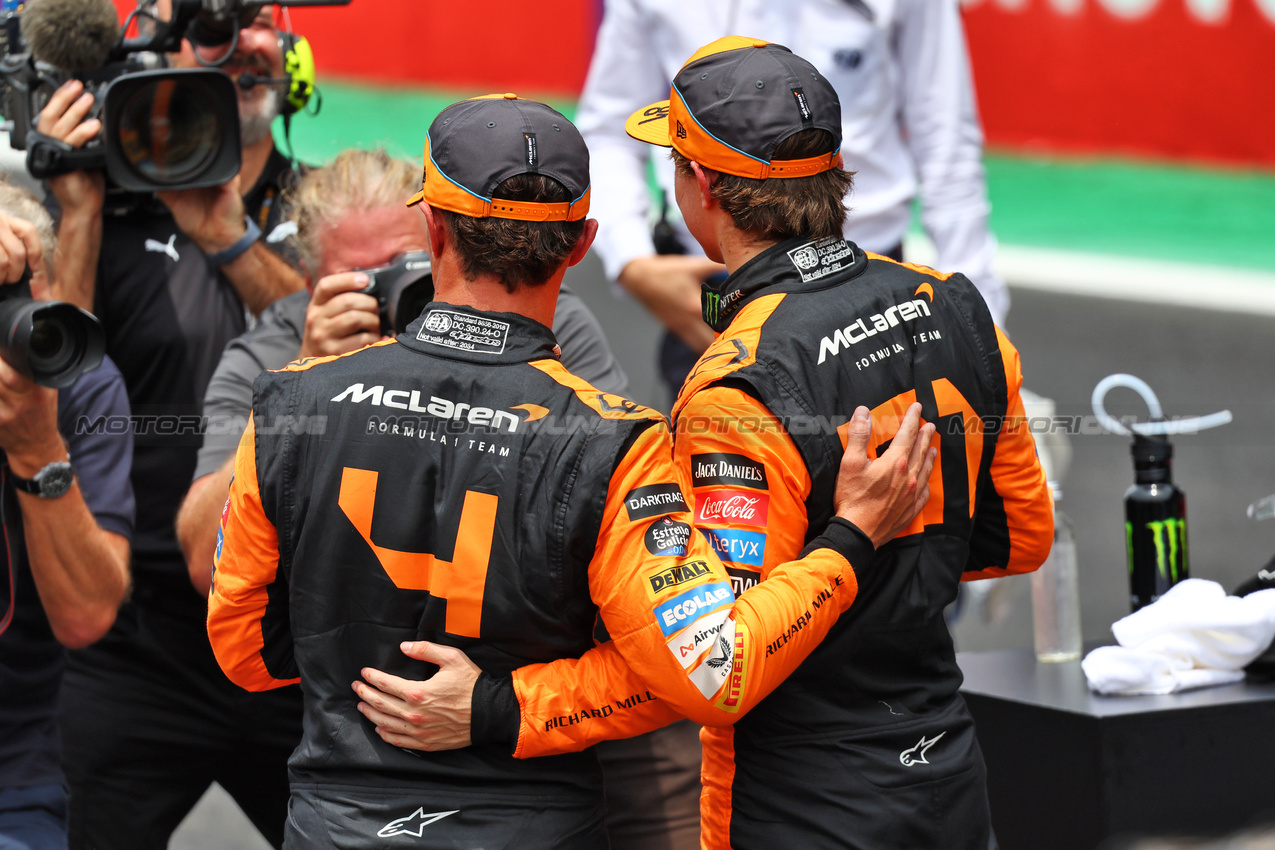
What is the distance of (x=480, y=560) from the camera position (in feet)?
6.67

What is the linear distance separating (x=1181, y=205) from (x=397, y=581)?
417 inches

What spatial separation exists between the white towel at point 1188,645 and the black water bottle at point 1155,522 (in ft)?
0.60

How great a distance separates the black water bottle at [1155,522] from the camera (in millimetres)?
3143

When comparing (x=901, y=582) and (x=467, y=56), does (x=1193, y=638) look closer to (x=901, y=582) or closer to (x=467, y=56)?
(x=901, y=582)

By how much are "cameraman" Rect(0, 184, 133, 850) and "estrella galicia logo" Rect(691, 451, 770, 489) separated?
1248mm

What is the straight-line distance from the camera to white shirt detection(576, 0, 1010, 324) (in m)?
3.89

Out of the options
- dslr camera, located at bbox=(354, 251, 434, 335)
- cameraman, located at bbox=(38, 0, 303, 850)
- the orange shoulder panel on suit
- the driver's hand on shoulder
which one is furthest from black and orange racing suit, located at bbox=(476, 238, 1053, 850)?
cameraman, located at bbox=(38, 0, 303, 850)

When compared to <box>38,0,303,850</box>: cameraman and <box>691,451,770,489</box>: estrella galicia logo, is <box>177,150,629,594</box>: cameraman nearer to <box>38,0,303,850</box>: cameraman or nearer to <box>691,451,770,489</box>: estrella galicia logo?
<box>38,0,303,850</box>: cameraman

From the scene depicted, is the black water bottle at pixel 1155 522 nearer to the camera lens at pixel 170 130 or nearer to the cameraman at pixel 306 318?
the cameraman at pixel 306 318

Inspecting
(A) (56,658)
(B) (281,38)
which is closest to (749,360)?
(A) (56,658)

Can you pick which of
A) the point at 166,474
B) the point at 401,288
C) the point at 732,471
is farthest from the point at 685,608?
the point at 166,474

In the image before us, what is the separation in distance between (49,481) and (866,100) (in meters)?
2.37

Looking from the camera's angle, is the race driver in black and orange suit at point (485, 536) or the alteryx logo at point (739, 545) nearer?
the race driver in black and orange suit at point (485, 536)

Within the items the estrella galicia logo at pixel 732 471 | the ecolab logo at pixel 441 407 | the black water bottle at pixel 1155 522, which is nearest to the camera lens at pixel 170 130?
the ecolab logo at pixel 441 407
